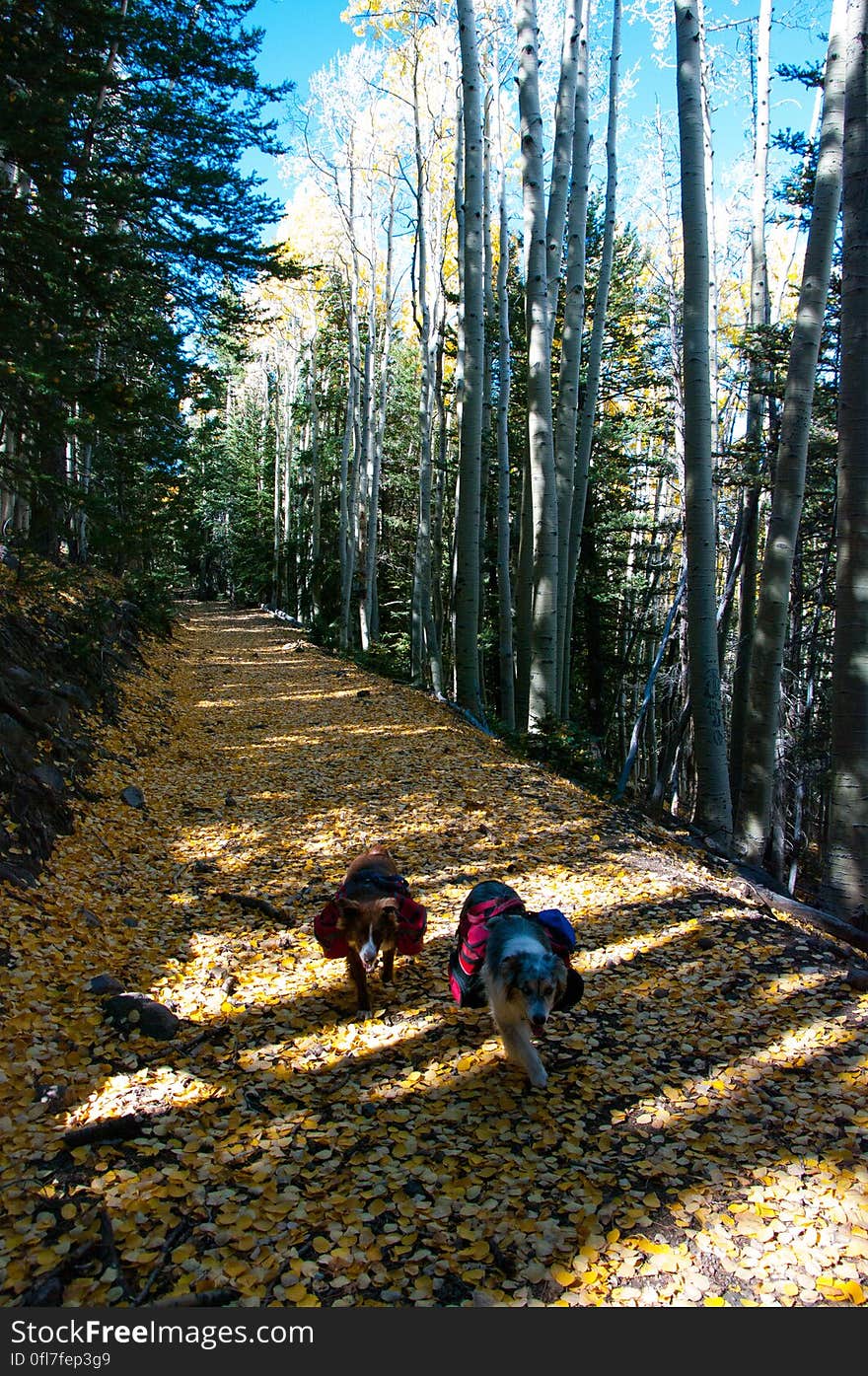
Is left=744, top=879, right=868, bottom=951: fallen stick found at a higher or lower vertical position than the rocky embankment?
lower

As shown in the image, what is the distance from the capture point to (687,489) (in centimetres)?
727

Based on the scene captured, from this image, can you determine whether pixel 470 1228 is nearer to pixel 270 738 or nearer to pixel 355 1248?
pixel 355 1248

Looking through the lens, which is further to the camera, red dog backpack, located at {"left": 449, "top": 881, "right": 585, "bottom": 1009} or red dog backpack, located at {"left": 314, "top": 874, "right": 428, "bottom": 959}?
red dog backpack, located at {"left": 314, "top": 874, "right": 428, "bottom": 959}

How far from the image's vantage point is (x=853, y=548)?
20.4ft

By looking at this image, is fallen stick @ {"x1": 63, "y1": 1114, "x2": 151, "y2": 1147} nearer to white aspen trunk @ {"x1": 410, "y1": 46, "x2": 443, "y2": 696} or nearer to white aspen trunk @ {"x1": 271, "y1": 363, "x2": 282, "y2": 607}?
white aspen trunk @ {"x1": 410, "y1": 46, "x2": 443, "y2": 696}

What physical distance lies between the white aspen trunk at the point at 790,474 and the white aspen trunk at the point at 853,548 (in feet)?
1.58

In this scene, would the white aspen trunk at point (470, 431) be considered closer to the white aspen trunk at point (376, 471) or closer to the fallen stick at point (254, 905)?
the fallen stick at point (254, 905)

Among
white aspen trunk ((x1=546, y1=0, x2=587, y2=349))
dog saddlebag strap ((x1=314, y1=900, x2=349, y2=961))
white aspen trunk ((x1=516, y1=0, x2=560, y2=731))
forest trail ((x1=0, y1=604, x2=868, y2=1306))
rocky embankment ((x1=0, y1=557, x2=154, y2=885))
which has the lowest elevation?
forest trail ((x1=0, y1=604, x2=868, y2=1306))

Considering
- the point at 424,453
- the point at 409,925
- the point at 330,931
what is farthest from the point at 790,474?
the point at 424,453

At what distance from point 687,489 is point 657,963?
449 centimetres

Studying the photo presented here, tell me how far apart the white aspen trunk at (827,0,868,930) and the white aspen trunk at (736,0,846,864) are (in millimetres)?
483

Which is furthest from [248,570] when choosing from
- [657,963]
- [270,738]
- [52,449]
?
[657,963]

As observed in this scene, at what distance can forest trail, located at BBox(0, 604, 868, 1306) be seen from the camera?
260 centimetres

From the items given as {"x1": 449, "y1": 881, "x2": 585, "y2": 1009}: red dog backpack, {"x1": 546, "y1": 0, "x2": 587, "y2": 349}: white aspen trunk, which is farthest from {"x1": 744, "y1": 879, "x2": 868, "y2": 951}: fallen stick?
{"x1": 546, "y1": 0, "x2": 587, "y2": 349}: white aspen trunk
